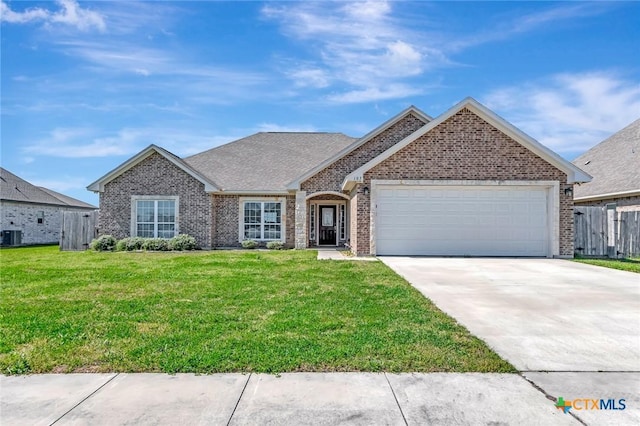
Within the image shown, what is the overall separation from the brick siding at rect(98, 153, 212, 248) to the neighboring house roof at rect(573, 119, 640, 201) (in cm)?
1854

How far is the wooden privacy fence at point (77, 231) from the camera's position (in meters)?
20.9

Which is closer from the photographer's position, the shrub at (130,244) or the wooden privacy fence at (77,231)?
the shrub at (130,244)

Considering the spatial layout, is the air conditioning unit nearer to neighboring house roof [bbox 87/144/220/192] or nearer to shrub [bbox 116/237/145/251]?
neighboring house roof [bbox 87/144/220/192]

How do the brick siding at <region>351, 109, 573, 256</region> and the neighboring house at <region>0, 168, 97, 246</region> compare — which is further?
the neighboring house at <region>0, 168, 97, 246</region>

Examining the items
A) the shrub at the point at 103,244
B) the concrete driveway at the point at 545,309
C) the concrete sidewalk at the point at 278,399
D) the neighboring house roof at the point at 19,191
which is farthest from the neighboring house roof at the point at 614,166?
the neighboring house roof at the point at 19,191

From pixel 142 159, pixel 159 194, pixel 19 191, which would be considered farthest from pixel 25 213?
pixel 159 194

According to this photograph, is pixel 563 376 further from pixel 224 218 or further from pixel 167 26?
pixel 224 218

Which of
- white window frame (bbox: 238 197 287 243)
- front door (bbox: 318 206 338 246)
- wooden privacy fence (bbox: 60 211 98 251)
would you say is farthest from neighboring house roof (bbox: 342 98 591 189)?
wooden privacy fence (bbox: 60 211 98 251)

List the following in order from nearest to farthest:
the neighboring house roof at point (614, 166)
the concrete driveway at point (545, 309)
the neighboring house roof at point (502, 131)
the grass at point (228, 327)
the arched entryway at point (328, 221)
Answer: the grass at point (228, 327) → the concrete driveway at point (545, 309) → the neighboring house roof at point (502, 131) → the neighboring house roof at point (614, 166) → the arched entryway at point (328, 221)

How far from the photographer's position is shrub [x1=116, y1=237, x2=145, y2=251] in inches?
762

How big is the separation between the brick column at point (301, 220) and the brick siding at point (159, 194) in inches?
167

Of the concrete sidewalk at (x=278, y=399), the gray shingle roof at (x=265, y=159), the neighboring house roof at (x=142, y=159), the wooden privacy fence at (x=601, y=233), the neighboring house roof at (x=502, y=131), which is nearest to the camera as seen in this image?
the concrete sidewalk at (x=278, y=399)

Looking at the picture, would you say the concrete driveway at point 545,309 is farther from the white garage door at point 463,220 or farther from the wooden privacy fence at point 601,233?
the wooden privacy fence at point 601,233

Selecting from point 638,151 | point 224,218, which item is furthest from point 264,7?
point 638,151
